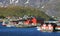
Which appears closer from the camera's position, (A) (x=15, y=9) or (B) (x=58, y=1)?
(A) (x=15, y=9)

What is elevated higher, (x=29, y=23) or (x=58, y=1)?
(x=58, y=1)

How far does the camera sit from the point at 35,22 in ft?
204

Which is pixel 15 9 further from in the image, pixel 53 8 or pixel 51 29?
pixel 51 29

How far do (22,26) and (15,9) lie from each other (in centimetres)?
4076

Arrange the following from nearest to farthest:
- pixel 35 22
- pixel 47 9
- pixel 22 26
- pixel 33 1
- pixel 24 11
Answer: pixel 22 26 < pixel 35 22 < pixel 24 11 < pixel 47 9 < pixel 33 1

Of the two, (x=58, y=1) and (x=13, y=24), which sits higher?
(x=58, y=1)

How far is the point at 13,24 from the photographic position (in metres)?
63.2

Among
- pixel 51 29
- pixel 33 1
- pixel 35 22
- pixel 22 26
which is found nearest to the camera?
pixel 51 29

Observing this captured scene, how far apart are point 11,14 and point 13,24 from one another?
3310cm

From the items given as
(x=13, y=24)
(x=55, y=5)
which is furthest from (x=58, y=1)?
(x=13, y=24)

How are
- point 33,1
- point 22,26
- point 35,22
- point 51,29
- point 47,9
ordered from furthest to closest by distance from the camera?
point 33,1 → point 47,9 → point 35,22 → point 22,26 → point 51,29

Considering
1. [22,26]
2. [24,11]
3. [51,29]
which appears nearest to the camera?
[51,29]

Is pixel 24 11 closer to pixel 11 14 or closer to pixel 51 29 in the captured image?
pixel 11 14

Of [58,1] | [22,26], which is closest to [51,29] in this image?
[22,26]
